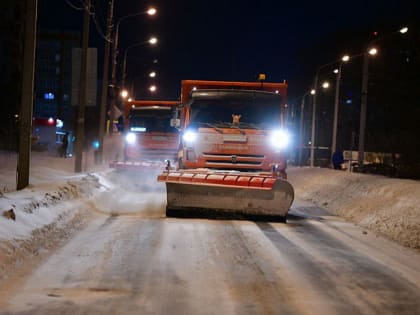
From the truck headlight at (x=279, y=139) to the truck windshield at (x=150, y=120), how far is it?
12347 mm

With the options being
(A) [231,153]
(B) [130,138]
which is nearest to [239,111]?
(A) [231,153]

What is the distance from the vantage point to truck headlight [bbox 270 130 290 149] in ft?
55.4

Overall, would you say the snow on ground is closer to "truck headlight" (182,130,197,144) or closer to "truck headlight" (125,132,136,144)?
"truck headlight" (182,130,197,144)

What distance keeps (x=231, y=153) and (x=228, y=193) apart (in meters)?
1.65

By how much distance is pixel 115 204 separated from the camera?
741 inches

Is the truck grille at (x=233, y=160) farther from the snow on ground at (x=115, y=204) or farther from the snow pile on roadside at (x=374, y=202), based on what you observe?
the snow pile on roadside at (x=374, y=202)

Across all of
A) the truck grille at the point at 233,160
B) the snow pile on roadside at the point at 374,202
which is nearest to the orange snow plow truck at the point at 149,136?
the snow pile on roadside at the point at 374,202

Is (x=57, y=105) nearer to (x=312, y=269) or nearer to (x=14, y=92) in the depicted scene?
(x=14, y=92)

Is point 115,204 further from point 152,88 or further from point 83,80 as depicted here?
point 152,88

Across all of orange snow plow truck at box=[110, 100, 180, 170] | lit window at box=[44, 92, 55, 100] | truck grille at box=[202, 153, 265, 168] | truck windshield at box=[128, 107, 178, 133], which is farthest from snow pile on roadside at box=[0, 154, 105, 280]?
lit window at box=[44, 92, 55, 100]

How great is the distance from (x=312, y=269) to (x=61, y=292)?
3598mm

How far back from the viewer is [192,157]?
16.8m

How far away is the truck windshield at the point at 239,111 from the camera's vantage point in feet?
55.8

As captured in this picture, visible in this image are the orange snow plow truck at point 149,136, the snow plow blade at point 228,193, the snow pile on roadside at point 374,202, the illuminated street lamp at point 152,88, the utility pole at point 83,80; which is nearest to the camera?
the snow pile on roadside at point 374,202
